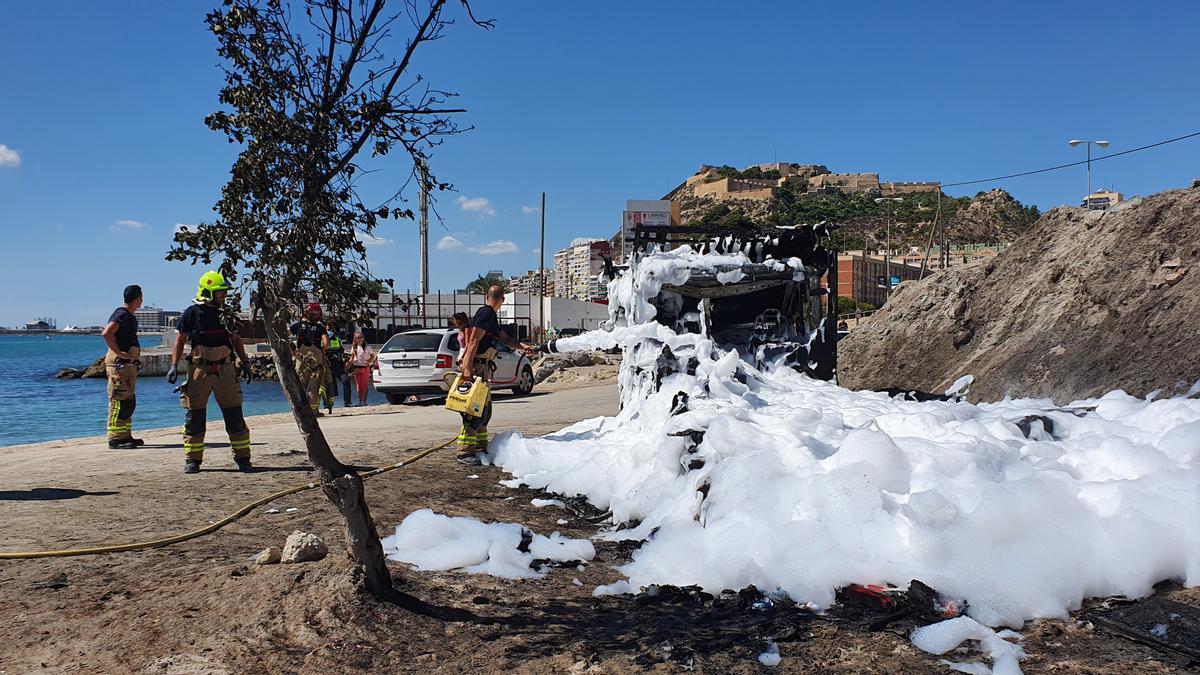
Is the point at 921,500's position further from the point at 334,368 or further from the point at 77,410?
the point at 77,410

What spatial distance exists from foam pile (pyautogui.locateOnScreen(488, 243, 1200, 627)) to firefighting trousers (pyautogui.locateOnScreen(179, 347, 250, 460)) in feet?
10.6

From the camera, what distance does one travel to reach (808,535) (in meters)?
4.44

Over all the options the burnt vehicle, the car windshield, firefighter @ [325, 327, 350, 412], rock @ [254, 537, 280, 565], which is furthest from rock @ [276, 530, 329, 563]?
the car windshield

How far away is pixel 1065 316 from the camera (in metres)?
10.4

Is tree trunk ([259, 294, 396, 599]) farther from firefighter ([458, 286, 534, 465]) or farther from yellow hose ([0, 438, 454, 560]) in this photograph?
firefighter ([458, 286, 534, 465])

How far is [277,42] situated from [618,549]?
3.64 m

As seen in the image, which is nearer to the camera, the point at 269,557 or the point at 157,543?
the point at 269,557

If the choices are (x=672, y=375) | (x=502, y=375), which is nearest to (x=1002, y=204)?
(x=502, y=375)

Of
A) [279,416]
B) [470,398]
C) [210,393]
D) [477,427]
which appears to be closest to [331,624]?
[210,393]

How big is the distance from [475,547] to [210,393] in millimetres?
3857

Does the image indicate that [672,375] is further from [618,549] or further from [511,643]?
[511,643]

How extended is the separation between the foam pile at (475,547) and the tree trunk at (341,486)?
77 cm

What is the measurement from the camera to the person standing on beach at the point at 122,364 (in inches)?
353

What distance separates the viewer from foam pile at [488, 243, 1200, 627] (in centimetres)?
393
